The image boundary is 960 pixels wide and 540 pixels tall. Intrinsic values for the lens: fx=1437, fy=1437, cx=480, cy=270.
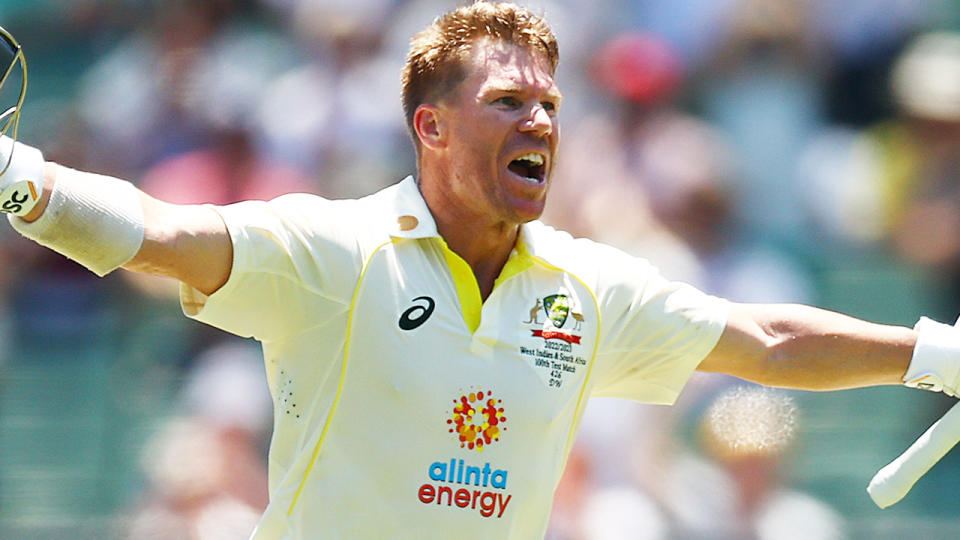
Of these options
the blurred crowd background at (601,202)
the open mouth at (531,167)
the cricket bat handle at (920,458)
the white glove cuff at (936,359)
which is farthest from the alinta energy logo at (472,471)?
the blurred crowd background at (601,202)

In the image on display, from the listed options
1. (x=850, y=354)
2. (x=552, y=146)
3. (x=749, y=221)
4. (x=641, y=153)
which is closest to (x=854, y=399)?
(x=749, y=221)

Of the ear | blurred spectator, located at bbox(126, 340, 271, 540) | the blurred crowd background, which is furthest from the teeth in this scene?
blurred spectator, located at bbox(126, 340, 271, 540)

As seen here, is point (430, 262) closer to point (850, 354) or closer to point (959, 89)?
point (850, 354)

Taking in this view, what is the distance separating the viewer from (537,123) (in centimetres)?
412

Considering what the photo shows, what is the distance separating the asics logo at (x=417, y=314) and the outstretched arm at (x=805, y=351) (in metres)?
0.89

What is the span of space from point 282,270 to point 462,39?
0.98 meters

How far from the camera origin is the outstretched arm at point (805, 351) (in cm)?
422

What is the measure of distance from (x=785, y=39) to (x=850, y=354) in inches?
169

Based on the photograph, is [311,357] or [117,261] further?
[311,357]

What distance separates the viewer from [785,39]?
26.9 ft

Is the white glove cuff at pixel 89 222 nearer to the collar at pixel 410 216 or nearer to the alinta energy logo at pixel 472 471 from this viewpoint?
the collar at pixel 410 216

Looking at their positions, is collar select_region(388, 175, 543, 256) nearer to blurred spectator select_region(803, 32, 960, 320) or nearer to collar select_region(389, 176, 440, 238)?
collar select_region(389, 176, 440, 238)

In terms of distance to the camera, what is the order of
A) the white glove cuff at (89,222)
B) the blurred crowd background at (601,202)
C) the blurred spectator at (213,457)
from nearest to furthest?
the white glove cuff at (89,222) < the blurred spectator at (213,457) < the blurred crowd background at (601,202)

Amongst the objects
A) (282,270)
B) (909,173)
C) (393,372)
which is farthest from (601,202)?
(282,270)
